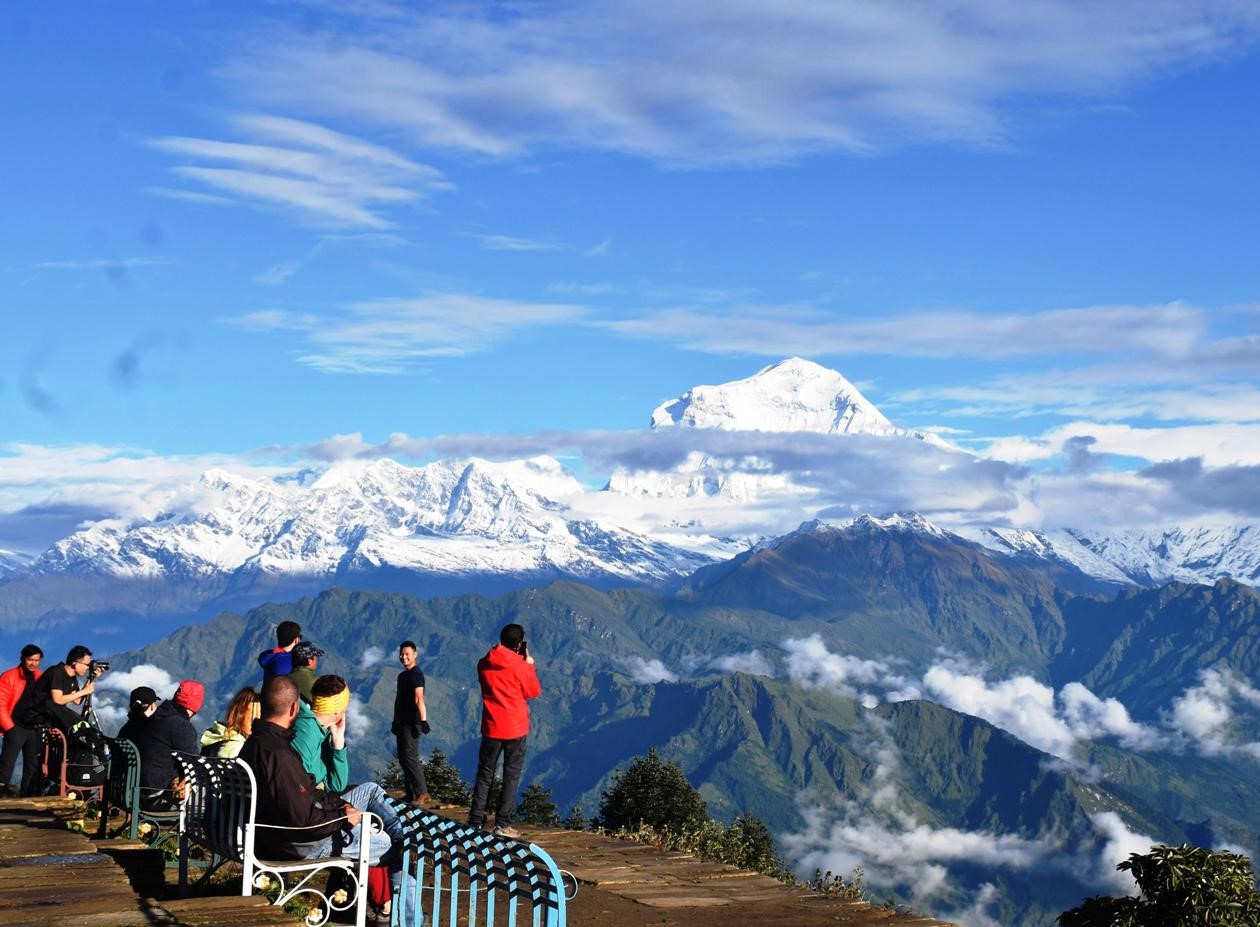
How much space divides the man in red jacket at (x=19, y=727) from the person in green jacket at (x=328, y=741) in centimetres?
855

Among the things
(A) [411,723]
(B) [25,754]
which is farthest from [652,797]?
(B) [25,754]

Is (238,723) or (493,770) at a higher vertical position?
(238,723)

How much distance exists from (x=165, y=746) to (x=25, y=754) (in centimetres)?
569

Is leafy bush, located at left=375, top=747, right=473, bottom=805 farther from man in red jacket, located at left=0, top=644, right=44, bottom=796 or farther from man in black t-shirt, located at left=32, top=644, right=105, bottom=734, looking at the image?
man in black t-shirt, located at left=32, top=644, right=105, bottom=734

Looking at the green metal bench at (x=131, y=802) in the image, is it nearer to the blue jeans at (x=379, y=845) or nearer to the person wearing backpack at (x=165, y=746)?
the person wearing backpack at (x=165, y=746)

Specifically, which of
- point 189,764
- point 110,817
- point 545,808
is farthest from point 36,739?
point 545,808

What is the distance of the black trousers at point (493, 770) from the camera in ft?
58.0

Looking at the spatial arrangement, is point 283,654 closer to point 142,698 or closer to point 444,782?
point 142,698

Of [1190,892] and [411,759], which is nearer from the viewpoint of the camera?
[1190,892]

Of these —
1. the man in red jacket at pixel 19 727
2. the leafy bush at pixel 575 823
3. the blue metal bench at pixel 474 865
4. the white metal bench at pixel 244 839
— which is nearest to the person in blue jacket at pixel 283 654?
the man in red jacket at pixel 19 727

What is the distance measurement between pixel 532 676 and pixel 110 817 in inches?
207

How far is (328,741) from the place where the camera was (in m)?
13.3

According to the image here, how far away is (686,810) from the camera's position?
235 ft

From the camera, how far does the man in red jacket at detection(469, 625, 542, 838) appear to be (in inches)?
683
